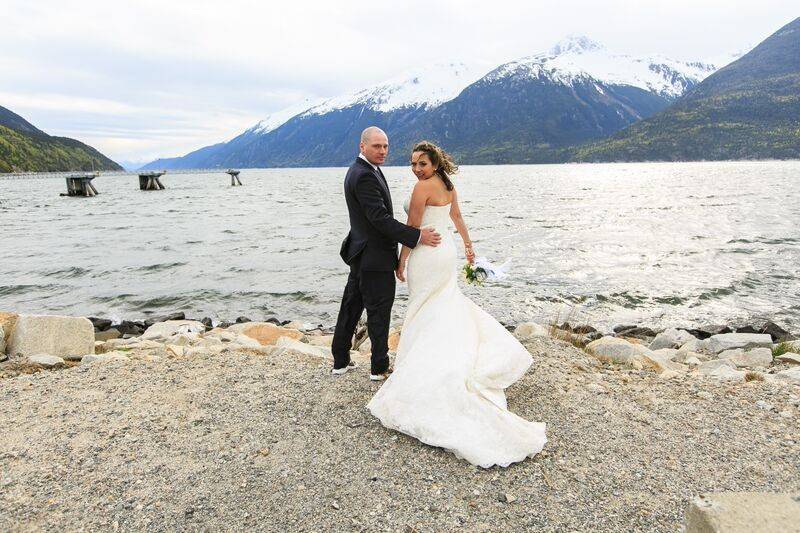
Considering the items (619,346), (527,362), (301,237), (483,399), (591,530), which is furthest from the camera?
(301,237)

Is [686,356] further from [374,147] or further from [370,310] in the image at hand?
[374,147]

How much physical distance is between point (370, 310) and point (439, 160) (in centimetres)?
211

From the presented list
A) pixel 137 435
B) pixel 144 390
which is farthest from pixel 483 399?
pixel 144 390

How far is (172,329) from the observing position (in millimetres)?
13055

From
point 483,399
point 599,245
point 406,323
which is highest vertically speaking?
point 406,323

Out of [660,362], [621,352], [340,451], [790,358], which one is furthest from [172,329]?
[790,358]

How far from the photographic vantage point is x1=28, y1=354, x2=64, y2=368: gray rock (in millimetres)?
8422

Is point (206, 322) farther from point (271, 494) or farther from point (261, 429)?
point (271, 494)

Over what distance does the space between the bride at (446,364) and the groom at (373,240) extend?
0.21 meters

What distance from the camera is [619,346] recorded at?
29.5ft

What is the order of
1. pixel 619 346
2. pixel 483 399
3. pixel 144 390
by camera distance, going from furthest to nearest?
pixel 619 346 < pixel 144 390 < pixel 483 399

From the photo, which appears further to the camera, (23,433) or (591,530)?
(23,433)

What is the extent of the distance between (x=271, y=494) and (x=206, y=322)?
11.3m

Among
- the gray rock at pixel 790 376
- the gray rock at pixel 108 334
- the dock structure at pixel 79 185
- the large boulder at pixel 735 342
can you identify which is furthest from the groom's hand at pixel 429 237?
the dock structure at pixel 79 185
